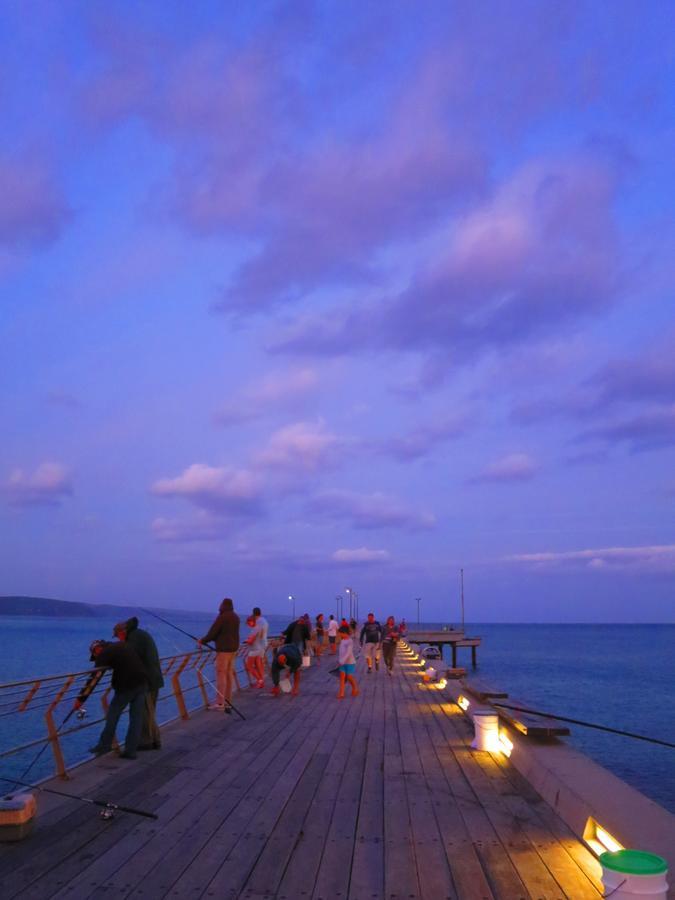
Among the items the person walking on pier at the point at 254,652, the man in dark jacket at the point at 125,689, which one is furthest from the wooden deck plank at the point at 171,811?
the person walking on pier at the point at 254,652

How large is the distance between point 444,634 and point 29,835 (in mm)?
68091

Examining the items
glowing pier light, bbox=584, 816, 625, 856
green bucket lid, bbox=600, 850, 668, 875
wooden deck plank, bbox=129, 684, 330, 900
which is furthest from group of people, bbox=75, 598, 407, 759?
green bucket lid, bbox=600, 850, 668, 875

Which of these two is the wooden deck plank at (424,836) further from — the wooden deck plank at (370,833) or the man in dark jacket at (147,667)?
the man in dark jacket at (147,667)

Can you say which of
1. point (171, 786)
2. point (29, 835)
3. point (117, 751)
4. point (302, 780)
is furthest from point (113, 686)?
point (29, 835)

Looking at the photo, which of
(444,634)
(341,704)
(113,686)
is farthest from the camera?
(444,634)

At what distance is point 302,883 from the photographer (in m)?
4.77

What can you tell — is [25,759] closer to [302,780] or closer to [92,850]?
[302,780]

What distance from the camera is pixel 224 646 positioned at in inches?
494

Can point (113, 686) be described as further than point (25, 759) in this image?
No

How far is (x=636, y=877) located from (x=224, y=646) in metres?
9.45

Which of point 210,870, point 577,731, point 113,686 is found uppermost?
point 113,686

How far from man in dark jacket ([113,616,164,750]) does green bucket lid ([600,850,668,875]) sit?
5775 mm

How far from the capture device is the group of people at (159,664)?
27.6 feet

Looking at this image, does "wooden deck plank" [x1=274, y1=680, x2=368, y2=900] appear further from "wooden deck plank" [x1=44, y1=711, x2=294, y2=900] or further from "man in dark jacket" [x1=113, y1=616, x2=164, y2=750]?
"man in dark jacket" [x1=113, y1=616, x2=164, y2=750]
